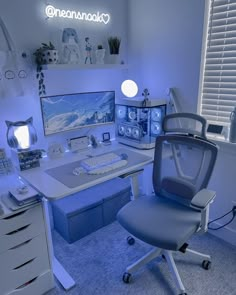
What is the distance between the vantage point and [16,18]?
162cm

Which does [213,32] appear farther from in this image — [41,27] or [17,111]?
[17,111]

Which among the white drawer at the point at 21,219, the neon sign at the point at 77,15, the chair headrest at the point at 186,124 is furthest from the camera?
the neon sign at the point at 77,15

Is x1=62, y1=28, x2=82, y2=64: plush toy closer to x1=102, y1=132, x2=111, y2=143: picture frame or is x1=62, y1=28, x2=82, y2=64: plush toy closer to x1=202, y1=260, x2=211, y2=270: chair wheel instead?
x1=102, y1=132, x2=111, y2=143: picture frame

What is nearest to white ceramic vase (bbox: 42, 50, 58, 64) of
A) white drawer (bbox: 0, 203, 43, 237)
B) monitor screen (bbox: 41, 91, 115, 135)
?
monitor screen (bbox: 41, 91, 115, 135)

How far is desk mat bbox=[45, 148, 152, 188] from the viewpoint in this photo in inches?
58.0

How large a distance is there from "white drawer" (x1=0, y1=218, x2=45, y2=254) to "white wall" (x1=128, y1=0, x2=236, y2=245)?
1395 millimetres

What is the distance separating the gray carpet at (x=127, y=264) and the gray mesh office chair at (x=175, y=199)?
0.30 feet

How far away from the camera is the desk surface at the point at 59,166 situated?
1.37m

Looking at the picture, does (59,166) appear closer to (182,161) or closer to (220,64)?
(182,161)

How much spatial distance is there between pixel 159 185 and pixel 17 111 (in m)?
1.18

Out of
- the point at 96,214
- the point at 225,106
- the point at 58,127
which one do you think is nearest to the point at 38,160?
the point at 58,127

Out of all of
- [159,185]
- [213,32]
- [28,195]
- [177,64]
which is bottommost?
[159,185]

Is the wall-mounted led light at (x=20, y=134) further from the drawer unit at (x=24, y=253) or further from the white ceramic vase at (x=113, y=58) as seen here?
the white ceramic vase at (x=113, y=58)

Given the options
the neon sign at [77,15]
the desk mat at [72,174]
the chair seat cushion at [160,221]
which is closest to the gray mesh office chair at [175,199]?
the chair seat cushion at [160,221]
